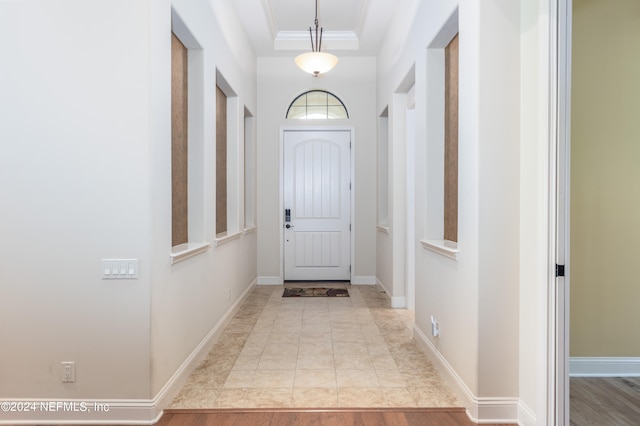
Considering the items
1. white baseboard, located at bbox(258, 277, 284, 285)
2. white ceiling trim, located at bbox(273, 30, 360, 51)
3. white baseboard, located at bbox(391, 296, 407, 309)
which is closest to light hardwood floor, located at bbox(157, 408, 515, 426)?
white baseboard, located at bbox(391, 296, 407, 309)

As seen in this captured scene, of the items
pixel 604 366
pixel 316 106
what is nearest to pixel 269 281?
pixel 316 106

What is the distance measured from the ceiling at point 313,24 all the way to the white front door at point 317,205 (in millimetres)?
1156

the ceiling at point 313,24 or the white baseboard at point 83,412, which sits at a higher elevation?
the ceiling at point 313,24

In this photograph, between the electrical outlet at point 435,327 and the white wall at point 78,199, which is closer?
the white wall at point 78,199

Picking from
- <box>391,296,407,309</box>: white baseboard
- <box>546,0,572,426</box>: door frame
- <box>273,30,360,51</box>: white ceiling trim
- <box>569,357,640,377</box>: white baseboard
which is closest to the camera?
<box>546,0,572,426</box>: door frame

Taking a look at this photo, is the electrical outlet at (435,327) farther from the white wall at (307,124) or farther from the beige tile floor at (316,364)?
the white wall at (307,124)

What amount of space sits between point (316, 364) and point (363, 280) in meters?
3.17

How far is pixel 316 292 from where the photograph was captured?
5531mm

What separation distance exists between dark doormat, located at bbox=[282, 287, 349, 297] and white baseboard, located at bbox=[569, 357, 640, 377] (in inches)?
115

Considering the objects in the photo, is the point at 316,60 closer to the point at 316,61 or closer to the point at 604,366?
the point at 316,61

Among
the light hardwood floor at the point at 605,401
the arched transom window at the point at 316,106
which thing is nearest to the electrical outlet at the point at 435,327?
the light hardwood floor at the point at 605,401

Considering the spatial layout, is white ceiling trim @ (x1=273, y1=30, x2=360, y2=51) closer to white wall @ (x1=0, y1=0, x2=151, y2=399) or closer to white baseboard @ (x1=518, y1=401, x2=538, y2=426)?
white wall @ (x1=0, y1=0, x2=151, y2=399)

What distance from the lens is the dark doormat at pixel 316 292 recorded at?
5.36 metres

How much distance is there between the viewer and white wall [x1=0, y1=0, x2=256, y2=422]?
2.13 meters
